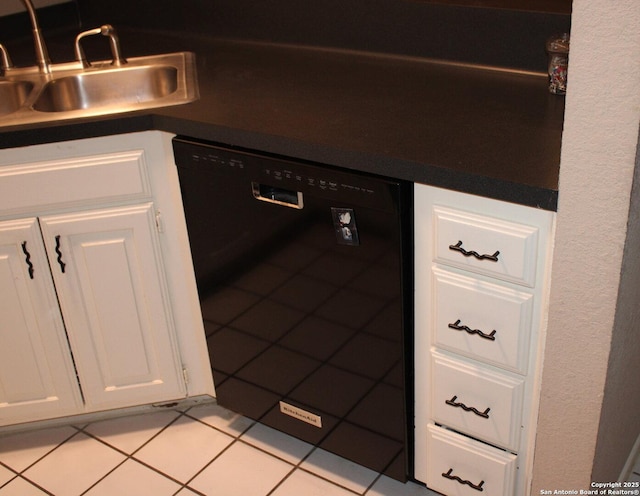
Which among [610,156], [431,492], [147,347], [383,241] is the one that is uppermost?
[610,156]

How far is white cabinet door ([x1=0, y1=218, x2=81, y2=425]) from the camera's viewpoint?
6.56 ft

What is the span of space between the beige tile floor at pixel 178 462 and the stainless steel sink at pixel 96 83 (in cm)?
91

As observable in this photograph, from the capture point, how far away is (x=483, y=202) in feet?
5.06

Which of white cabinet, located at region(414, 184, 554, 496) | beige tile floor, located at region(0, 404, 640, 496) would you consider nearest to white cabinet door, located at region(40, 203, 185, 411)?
beige tile floor, located at region(0, 404, 640, 496)

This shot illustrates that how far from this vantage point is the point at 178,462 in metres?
2.19

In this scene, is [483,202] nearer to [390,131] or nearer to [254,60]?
[390,131]

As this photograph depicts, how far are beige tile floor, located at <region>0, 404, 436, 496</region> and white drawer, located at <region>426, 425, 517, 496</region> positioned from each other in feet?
0.51

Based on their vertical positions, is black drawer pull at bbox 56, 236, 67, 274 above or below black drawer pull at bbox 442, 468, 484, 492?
above

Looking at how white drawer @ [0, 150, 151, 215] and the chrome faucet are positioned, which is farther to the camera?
the chrome faucet

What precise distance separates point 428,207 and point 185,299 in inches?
31.6

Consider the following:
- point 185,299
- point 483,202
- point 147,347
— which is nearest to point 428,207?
→ point 483,202

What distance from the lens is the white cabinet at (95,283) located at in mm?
1929

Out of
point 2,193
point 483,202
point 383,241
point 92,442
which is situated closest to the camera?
point 483,202

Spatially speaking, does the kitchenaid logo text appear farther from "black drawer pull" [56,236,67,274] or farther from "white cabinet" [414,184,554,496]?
"black drawer pull" [56,236,67,274]
